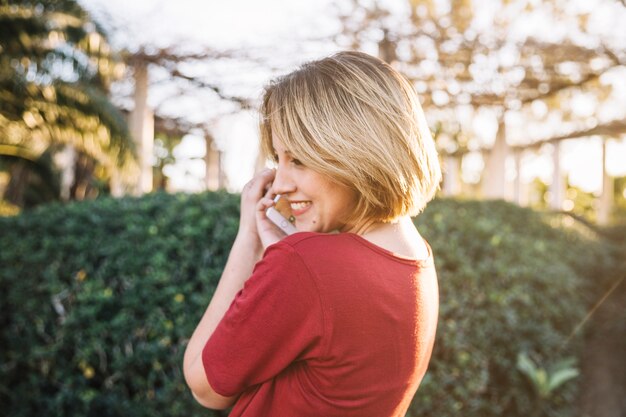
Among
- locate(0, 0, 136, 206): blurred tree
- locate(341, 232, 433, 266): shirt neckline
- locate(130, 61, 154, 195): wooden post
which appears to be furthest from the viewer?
locate(130, 61, 154, 195): wooden post

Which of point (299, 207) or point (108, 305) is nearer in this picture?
point (299, 207)

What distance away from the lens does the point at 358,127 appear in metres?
1.33

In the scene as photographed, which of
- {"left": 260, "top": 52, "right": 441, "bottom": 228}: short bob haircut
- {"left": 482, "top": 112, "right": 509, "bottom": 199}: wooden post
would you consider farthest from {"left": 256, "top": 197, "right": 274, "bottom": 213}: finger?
{"left": 482, "top": 112, "right": 509, "bottom": 199}: wooden post

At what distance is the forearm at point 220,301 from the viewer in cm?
140

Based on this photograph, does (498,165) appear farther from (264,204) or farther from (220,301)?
(220,301)

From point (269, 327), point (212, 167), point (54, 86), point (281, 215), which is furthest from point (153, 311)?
point (212, 167)

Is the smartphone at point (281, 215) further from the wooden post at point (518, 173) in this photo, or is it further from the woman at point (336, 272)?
the wooden post at point (518, 173)

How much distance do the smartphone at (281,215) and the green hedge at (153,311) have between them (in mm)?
2023

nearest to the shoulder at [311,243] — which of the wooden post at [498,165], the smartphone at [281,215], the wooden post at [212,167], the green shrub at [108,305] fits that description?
the smartphone at [281,215]

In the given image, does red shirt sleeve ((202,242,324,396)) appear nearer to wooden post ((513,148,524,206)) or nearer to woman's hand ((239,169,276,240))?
woman's hand ((239,169,276,240))

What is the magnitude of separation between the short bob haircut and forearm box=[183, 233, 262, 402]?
0.42 meters

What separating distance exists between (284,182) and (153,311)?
2318 millimetres

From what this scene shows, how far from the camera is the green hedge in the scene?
11.0ft

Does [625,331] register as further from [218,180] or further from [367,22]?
[218,180]
